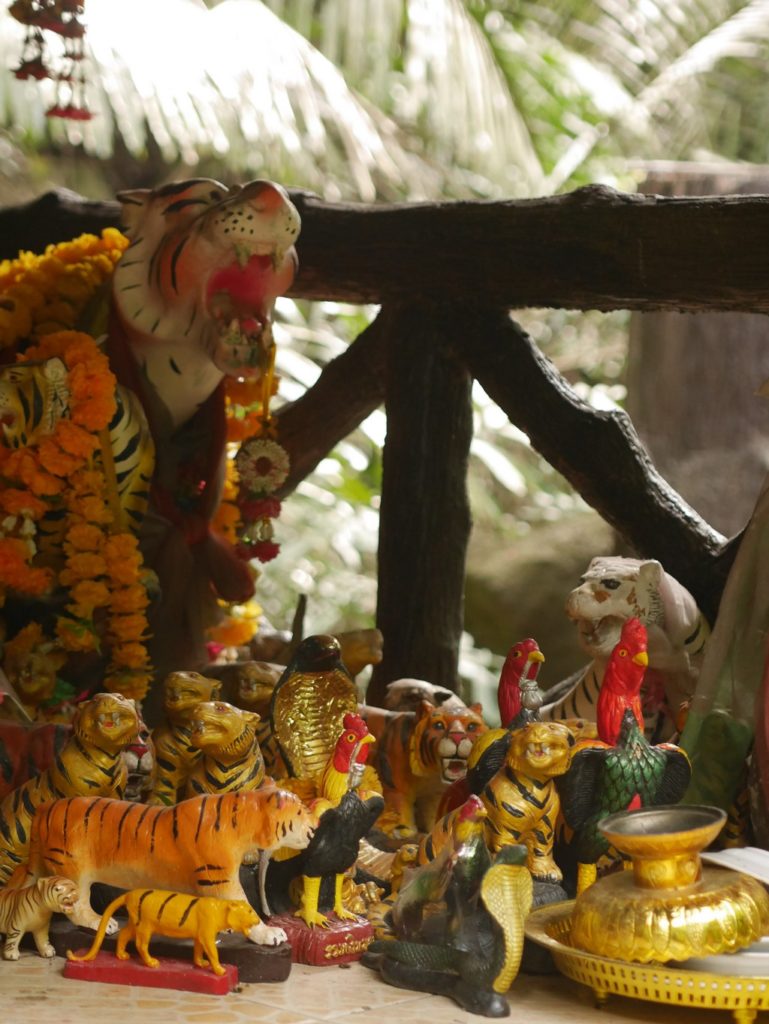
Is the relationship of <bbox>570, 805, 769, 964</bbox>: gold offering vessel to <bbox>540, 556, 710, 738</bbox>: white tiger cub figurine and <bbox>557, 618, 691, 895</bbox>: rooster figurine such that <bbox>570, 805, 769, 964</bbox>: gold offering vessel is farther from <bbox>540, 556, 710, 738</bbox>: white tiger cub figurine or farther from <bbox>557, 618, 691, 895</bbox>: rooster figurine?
<bbox>540, 556, 710, 738</bbox>: white tiger cub figurine

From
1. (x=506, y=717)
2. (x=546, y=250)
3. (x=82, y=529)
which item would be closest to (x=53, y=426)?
(x=82, y=529)

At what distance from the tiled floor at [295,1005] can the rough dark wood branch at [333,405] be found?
2.92 metres

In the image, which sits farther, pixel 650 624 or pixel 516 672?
pixel 650 624

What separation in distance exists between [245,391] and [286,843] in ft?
8.29

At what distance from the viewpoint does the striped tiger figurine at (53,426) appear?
4.71m

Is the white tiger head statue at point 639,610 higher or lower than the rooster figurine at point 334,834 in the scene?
higher

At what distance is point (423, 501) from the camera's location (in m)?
5.44

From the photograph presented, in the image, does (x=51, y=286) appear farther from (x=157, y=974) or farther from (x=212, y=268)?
(x=157, y=974)

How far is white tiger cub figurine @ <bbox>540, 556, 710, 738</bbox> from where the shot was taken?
13.9ft

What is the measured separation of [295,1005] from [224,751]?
59cm

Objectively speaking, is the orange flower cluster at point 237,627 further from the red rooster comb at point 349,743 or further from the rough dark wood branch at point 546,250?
the red rooster comb at point 349,743

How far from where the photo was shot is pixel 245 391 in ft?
17.4

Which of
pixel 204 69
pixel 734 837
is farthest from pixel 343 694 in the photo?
pixel 204 69

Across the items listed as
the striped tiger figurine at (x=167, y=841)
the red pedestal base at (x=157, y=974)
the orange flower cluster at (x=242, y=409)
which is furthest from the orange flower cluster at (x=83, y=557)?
the red pedestal base at (x=157, y=974)
